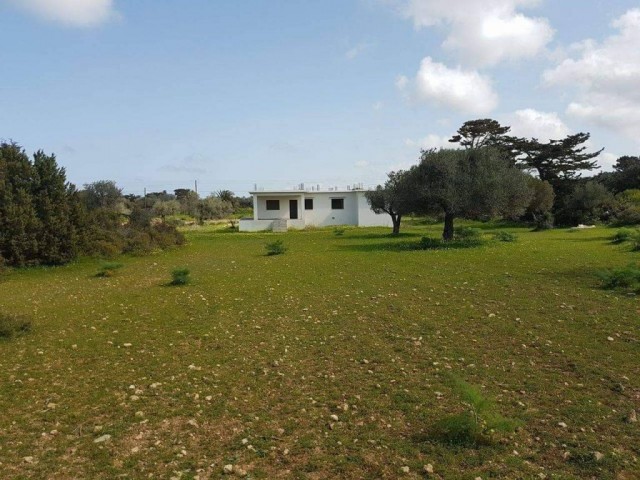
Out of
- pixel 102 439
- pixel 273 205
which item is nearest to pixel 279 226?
pixel 273 205

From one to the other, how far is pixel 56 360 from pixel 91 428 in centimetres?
254

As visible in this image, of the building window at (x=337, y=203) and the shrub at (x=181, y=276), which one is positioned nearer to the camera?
the shrub at (x=181, y=276)

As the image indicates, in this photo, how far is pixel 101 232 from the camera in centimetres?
2359

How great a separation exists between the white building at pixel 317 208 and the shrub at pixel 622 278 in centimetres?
3889

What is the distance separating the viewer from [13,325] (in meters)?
7.94

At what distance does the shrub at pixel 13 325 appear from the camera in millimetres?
7797

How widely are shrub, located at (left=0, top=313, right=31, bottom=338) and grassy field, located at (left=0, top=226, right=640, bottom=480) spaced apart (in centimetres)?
23

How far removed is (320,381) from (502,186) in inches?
734

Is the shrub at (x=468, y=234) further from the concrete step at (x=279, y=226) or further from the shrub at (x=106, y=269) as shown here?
the concrete step at (x=279, y=226)

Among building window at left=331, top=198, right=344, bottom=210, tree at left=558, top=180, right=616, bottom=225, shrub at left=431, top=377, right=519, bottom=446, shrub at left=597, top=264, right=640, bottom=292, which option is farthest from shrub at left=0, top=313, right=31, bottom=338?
building window at left=331, top=198, right=344, bottom=210

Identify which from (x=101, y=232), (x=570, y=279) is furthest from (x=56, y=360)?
(x=101, y=232)

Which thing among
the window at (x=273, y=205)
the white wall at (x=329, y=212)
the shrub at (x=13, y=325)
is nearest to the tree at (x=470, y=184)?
the shrub at (x=13, y=325)

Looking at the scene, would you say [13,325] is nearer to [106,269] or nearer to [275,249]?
[106,269]

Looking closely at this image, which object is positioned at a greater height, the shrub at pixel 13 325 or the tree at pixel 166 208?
the tree at pixel 166 208
